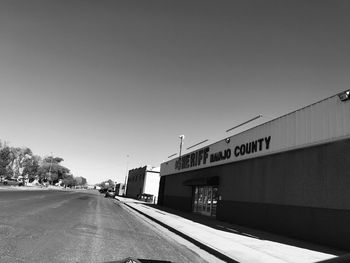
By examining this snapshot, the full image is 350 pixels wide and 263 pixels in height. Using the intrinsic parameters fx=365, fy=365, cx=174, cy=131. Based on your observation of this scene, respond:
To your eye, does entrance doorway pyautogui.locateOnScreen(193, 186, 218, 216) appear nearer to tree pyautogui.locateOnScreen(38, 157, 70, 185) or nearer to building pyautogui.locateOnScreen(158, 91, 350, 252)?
building pyautogui.locateOnScreen(158, 91, 350, 252)

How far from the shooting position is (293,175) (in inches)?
648

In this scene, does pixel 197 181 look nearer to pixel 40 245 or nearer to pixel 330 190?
pixel 330 190

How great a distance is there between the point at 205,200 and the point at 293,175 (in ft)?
43.5

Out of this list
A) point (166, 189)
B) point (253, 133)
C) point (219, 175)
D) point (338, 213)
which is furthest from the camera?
point (166, 189)

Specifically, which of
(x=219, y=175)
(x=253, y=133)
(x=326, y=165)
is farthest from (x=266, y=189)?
(x=219, y=175)

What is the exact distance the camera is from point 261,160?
1981 centimetres

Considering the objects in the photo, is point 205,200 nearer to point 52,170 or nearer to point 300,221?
point 300,221

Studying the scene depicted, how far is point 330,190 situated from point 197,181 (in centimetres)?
1570

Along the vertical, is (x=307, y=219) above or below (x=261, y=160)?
below

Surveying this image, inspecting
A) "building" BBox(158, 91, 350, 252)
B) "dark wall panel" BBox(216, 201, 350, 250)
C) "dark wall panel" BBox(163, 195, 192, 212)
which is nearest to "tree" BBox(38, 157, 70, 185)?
"dark wall panel" BBox(163, 195, 192, 212)

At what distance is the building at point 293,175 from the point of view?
13492mm

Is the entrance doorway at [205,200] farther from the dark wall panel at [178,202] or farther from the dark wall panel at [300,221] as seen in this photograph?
the dark wall panel at [300,221]

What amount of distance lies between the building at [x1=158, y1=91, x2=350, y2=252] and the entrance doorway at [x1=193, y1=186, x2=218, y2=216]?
0.71 ft

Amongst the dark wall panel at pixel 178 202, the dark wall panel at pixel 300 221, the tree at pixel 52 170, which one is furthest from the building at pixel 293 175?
the tree at pixel 52 170
